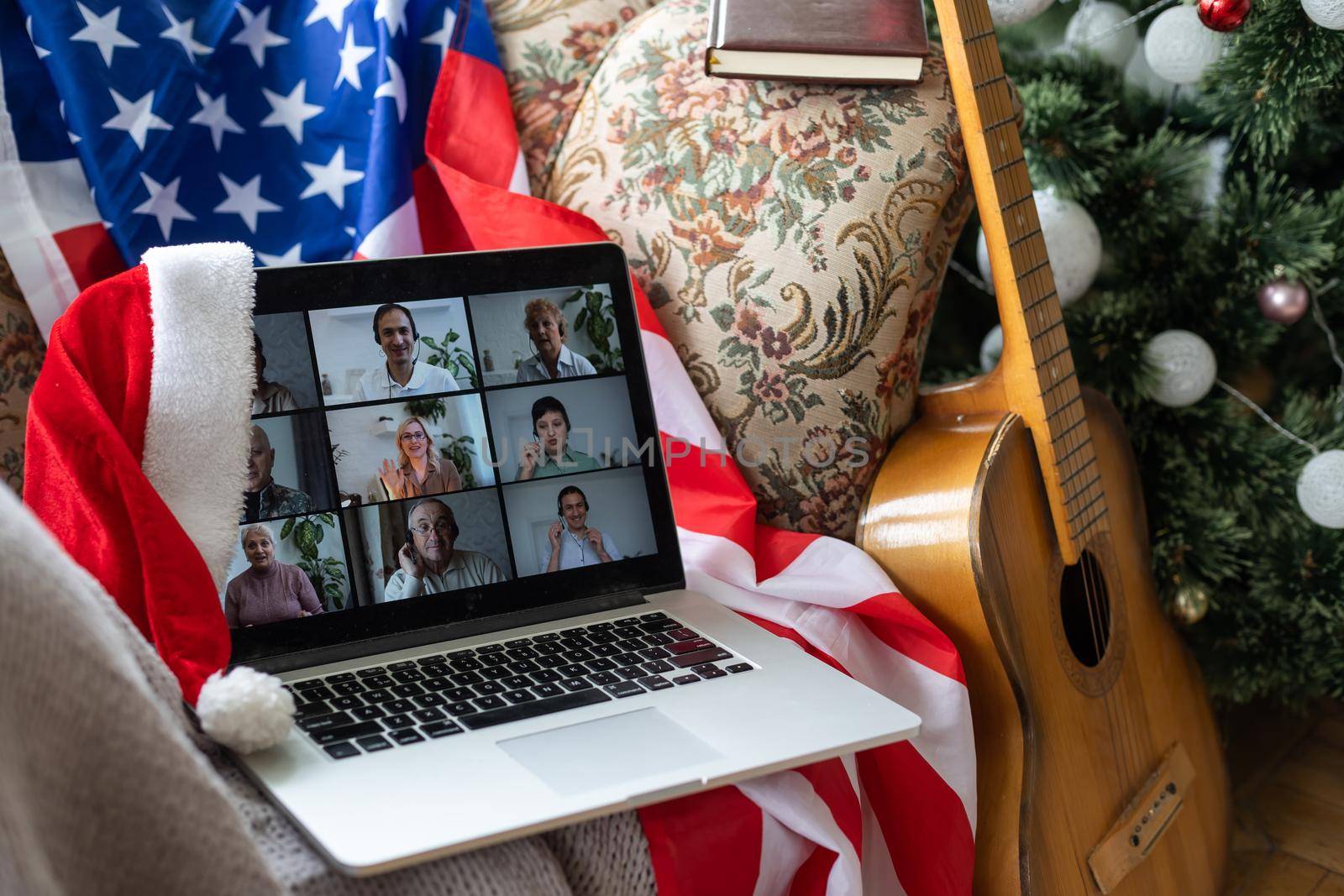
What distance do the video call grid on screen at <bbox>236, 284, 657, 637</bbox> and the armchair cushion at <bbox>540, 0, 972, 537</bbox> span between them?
0.13 m

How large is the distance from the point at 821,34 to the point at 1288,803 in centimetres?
105

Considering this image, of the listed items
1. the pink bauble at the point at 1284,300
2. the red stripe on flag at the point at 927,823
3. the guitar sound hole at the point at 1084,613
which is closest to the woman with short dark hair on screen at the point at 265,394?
the red stripe on flag at the point at 927,823

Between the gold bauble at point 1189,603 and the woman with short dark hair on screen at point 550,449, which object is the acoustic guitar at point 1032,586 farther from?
the woman with short dark hair on screen at point 550,449

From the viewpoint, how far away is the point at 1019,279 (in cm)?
85

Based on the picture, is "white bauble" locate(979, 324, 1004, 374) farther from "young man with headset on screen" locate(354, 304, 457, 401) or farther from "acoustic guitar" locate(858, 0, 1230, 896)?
"young man with headset on screen" locate(354, 304, 457, 401)

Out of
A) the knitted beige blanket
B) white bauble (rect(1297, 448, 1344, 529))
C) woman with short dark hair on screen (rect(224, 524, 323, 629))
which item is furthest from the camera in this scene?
white bauble (rect(1297, 448, 1344, 529))

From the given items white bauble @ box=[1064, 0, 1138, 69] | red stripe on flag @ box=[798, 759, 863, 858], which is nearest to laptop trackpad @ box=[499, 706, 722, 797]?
red stripe on flag @ box=[798, 759, 863, 858]

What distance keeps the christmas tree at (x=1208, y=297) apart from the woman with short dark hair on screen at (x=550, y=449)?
61 centimetres

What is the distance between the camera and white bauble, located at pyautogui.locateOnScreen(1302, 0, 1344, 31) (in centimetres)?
90

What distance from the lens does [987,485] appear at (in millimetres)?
810

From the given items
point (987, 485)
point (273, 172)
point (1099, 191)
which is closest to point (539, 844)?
point (987, 485)

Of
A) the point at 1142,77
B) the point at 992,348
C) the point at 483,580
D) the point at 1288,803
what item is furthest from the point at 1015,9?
the point at 1288,803

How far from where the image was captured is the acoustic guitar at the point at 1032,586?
788mm

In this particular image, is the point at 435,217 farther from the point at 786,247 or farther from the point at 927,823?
the point at 927,823
